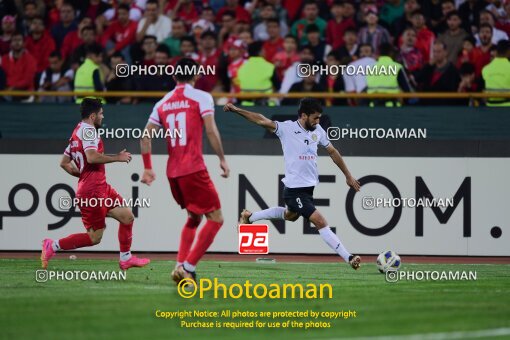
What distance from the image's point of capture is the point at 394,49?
62.2 ft

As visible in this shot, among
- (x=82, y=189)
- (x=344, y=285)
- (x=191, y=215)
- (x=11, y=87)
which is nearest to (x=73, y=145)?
(x=82, y=189)

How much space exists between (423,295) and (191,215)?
9.30 feet

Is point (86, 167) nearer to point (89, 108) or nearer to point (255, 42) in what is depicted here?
point (89, 108)

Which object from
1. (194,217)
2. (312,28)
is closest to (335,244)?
(194,217)

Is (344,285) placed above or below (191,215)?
below

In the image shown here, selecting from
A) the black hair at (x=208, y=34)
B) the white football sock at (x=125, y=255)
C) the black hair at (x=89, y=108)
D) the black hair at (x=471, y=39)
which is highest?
the black hair at (x=208, y=34)

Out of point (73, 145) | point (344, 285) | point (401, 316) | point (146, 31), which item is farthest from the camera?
point (146, 31)

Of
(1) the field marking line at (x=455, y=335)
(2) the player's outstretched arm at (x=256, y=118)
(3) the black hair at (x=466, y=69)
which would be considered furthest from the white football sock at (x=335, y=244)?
(3) the black hair at (x=466, y=69)

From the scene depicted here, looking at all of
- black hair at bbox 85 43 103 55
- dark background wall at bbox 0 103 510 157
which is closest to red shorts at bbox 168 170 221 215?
dark background wall at bbox 0 103 510 157

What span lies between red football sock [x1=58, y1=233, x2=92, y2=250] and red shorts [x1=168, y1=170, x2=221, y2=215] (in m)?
2.88

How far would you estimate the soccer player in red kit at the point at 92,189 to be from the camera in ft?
44.5

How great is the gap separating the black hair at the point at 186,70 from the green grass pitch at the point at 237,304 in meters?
2.46

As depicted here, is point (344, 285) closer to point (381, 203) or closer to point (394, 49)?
point (381, 203)

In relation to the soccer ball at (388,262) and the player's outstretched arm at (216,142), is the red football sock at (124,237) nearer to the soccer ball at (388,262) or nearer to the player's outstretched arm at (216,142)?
the player's outstretched arm at (216,142)
